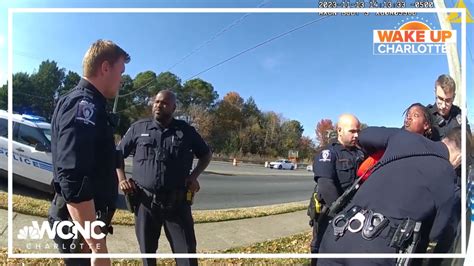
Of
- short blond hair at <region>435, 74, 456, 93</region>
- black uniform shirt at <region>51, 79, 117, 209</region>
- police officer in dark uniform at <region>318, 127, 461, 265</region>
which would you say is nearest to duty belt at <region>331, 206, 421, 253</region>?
police officer in dark uniform at <region>318, 127, 461, 265</region>

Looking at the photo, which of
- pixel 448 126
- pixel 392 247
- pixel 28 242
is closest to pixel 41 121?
pixel 28 242

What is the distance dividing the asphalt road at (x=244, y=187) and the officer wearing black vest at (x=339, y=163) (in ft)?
0.24

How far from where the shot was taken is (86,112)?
1739mm

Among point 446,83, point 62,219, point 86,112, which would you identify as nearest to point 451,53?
point 446,83

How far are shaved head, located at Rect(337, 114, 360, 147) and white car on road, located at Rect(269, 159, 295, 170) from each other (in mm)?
294

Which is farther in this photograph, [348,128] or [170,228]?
[170,228]

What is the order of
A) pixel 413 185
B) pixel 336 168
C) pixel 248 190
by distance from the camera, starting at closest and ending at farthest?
pixel 413 185
pixel 336 168
pixel 248 190

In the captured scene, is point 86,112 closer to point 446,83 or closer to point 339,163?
point 339,163

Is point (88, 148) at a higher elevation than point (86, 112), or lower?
lower

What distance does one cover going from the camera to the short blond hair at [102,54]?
6.28 ft

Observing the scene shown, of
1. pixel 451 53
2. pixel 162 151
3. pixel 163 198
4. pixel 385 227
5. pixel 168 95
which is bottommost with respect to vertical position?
pixel 385 227

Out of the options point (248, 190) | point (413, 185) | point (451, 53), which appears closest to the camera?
point (413, 185)

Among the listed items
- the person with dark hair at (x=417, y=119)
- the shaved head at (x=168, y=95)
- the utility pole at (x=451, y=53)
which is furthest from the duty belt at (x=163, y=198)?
the utility pole at (x=451, y=53)

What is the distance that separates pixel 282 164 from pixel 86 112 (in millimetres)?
1029
